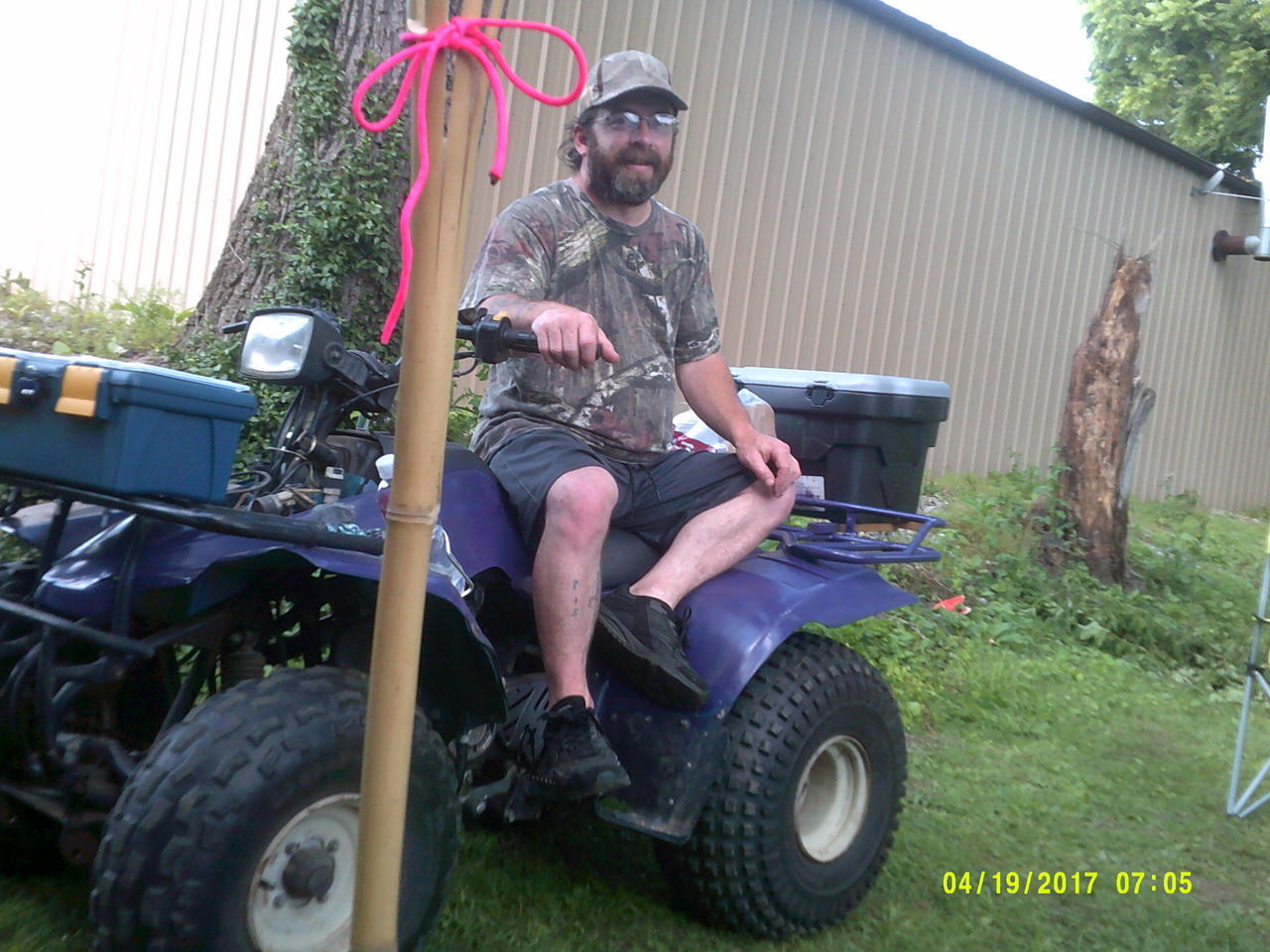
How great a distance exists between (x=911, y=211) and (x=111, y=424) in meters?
9.06

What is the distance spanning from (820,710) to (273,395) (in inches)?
102

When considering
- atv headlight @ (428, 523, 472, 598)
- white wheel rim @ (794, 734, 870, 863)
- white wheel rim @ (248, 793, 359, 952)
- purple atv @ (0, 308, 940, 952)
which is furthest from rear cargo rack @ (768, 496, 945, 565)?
white wheel rim @ (248, 793, 359, 952)

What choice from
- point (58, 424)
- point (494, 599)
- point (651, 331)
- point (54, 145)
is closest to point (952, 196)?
point (54, 145)

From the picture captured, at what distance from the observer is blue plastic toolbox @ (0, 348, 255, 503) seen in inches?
77.5

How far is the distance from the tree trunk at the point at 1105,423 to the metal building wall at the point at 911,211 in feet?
6.29

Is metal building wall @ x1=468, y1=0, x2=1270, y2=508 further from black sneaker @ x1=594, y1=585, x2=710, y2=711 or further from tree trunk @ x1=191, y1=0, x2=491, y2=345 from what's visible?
black sneaker @ x1=594, y1=585, x2=710, y2=711

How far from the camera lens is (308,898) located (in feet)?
6.90

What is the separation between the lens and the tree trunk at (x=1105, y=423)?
26.6 ft

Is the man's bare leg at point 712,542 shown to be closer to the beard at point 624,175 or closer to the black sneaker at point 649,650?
the black sneaker at point 649,650

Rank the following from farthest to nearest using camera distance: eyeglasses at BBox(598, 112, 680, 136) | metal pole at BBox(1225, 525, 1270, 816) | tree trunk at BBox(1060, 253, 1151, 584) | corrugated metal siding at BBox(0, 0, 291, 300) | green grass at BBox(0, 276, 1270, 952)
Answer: tree trunk at BBox(1060, 253, 1151, 584)
corrugated metal siding at BBox(0, 0, 291, 300)
metal pole at BBox(1225, 525, 1270, 816)
eyeglasses at BBox(598, 112, 680, 136)
green grass at BBox(0, 276, 1270, 952)

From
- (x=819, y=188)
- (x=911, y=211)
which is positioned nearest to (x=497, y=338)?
(x=819, y=188)

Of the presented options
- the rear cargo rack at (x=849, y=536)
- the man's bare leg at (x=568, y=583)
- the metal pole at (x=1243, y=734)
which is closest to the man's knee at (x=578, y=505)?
the man's bare leg at (x=568, y=583)

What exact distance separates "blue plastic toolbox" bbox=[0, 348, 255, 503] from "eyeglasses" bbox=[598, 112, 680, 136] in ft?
4.65

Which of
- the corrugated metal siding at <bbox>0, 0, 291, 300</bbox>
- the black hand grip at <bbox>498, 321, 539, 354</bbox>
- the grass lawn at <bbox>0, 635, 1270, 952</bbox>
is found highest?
the corrugated metal siding at <bbox>0, 0, 291, 300</bbox>
